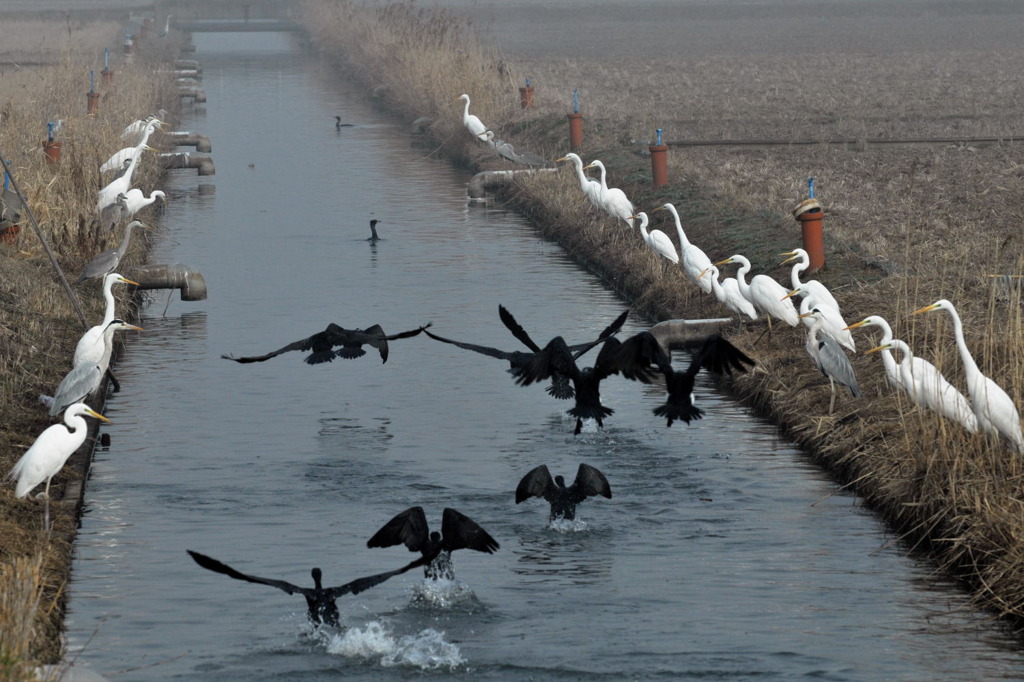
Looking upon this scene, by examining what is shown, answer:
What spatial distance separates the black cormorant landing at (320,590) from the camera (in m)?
7.12

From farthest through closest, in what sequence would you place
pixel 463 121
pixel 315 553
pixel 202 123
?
pixel 202 123 → pixel 463 121 → pixel 315 553

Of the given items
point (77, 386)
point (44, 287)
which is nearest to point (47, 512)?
point (77, 386)

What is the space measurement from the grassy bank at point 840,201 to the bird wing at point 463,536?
253cm

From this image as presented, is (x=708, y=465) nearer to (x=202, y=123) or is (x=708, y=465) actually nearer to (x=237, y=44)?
(x=202, y=123)

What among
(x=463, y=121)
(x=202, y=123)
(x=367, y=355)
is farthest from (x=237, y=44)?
(x=367, y=355)

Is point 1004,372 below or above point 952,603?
above

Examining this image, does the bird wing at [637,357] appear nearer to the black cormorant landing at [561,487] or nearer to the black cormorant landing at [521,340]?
the black cormorant landing at [521,340]

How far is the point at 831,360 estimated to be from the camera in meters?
11.1

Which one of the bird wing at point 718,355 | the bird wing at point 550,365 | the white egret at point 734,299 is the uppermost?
the bird wing at point 718,355

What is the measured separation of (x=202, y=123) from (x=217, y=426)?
23251 mm

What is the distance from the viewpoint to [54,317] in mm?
14438

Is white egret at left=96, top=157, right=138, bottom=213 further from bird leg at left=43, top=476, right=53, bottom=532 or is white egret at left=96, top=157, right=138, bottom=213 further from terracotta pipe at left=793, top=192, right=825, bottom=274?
bird leg at left=43, top=476, right=53, bottom=532

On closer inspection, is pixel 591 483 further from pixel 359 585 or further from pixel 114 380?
pixel 114 380

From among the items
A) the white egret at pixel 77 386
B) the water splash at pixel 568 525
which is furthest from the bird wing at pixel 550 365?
the white egret at pixel 77 386
